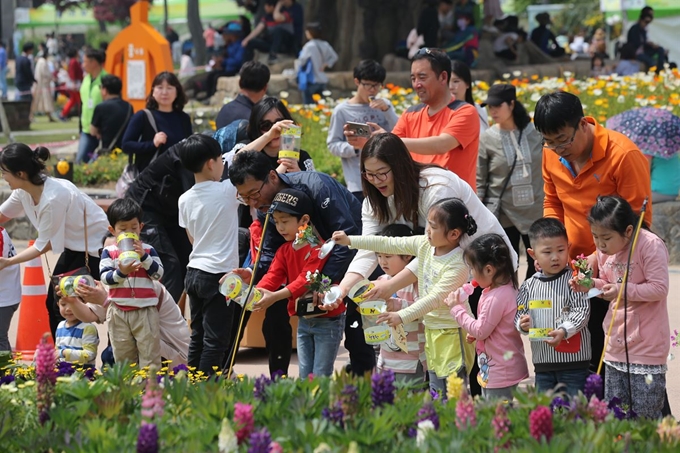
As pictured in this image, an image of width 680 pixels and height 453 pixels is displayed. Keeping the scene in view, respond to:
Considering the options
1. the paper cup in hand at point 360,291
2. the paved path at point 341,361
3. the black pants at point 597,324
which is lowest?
the paved path at point 341,361

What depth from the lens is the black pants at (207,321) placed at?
630 centimetres

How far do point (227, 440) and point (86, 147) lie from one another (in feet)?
35.9

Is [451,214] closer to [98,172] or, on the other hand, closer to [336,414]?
[336,414]

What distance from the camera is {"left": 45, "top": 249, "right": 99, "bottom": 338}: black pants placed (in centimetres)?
680

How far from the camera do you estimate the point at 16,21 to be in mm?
47812

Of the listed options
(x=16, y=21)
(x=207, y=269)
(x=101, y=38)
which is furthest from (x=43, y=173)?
(x=101, y=38)

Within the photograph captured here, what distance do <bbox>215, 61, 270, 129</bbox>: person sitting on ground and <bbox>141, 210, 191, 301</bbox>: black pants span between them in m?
0.84

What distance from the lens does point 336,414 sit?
3545 millimetres

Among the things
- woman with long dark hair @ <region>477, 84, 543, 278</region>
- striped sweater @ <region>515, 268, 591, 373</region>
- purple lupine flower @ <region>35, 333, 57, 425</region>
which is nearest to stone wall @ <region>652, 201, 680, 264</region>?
woman with long dark hair @ <region>477, 84, 543, 278</region>

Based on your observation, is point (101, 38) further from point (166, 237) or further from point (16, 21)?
point (166, 237)

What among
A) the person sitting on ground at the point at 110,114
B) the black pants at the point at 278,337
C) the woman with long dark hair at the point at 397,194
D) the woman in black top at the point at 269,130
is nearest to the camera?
the woman with long dark hair at the point at 397,194

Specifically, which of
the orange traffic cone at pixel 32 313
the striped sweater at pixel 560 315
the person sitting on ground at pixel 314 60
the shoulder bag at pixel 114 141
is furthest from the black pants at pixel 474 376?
the person sitting on ground at pixel 314 60

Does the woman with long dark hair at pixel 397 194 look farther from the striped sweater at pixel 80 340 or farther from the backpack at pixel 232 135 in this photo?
the backpack at pixel 232 135

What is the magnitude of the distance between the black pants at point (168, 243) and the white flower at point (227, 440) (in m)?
4.02
